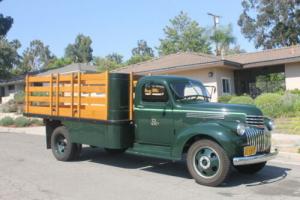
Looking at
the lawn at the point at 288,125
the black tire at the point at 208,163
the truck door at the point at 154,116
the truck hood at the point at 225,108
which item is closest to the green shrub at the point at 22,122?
the lawn at the point at 288,125

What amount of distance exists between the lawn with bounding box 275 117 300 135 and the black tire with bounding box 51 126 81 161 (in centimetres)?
790

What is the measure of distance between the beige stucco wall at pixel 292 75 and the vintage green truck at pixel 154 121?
1839 cm

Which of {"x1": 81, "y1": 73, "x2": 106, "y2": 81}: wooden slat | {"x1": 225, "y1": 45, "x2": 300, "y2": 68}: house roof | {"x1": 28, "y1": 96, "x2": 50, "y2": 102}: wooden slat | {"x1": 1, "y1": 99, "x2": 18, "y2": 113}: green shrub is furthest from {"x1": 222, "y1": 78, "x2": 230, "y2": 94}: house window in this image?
{"x1": 81, "y1": 73, "x2": 106, "y2": 81}: wooden slat

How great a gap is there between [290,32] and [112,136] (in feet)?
162

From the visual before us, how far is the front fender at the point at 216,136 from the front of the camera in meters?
8.03

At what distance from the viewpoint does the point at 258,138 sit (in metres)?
8.49

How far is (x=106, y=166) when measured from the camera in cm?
1034

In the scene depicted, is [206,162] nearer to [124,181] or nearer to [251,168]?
[251,168]

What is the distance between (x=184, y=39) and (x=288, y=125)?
47624 mm

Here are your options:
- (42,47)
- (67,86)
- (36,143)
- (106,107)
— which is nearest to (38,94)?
(67,86)

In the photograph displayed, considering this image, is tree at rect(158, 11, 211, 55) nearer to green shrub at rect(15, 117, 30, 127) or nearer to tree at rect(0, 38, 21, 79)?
tree at rect(0, 38, 21, 79)

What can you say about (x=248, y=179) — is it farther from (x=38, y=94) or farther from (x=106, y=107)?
(x=38, y=94)

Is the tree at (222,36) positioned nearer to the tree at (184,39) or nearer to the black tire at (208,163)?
the tree at (184,39)

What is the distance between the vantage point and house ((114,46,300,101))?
27125mm
